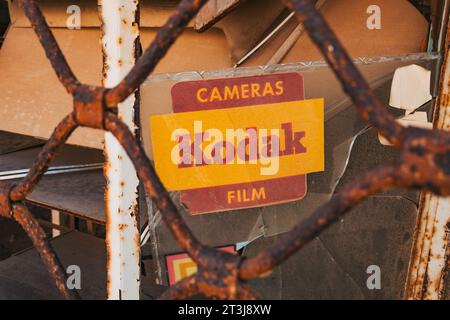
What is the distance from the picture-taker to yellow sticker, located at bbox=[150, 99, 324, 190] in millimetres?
1113

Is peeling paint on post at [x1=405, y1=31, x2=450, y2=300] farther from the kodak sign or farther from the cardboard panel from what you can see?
the cardboard panel

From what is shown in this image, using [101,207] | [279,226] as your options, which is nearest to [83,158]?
[101,207]

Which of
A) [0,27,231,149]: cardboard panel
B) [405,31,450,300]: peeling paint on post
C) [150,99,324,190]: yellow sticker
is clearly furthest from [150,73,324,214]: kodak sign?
[0,27,231,149]: cardboard panel

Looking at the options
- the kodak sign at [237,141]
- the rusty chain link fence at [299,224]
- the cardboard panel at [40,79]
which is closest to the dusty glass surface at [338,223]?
the kodak sign at [237,141]

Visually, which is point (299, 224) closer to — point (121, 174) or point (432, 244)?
point (121, 174)

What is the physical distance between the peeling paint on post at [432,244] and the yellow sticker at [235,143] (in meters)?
0.28

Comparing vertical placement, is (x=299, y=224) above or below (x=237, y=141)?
below

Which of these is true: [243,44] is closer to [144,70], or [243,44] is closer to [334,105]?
[334,105]

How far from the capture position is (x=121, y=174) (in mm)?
1062

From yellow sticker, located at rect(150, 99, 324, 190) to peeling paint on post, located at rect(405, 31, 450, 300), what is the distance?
0.92 feet

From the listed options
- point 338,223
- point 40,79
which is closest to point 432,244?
point 338,223

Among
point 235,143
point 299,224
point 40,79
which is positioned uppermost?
point 40,79

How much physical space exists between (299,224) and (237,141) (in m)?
0.58
